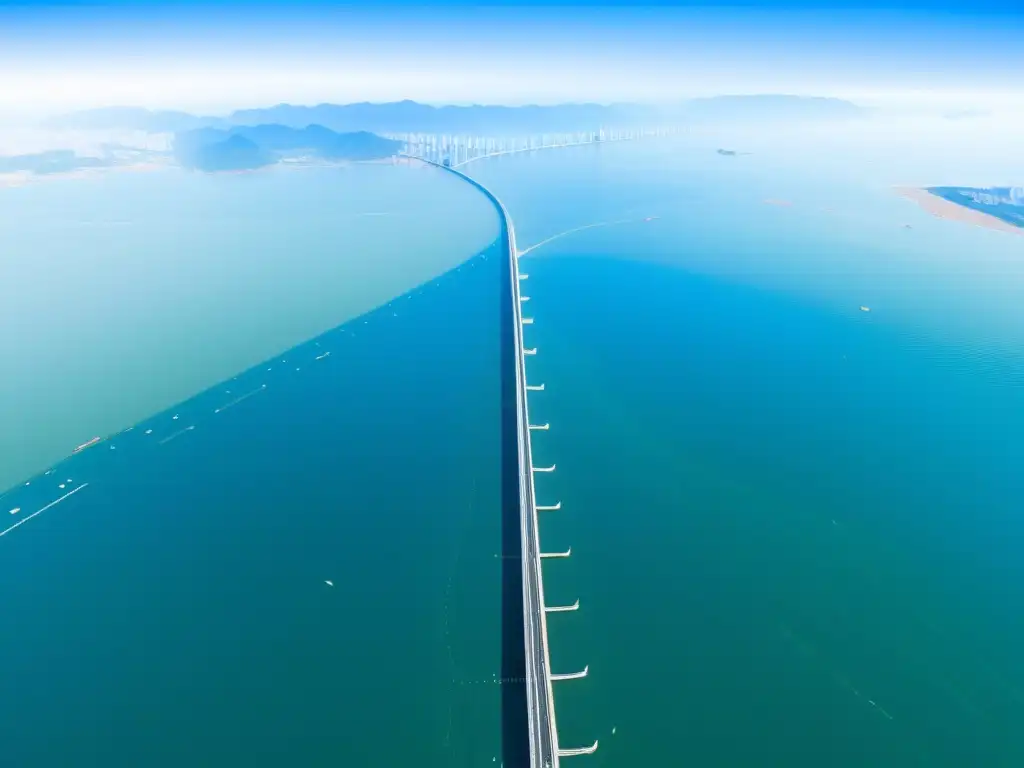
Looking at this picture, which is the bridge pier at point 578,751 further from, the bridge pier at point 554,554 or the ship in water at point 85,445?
the ship in water at point 85,445

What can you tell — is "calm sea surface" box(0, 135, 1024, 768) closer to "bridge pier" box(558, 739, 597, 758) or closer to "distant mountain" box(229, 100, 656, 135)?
"bridge pier" box(558, 739, 597, 758)

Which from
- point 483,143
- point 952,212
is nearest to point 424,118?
point 483,143

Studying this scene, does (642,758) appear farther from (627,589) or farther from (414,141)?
(414,141)

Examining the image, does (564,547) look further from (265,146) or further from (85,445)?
(265,146)

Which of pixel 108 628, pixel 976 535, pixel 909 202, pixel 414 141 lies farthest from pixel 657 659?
pixel 414 141

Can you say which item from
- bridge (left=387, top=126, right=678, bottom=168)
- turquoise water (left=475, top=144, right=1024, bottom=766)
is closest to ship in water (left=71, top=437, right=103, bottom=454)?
turquoise water (left=475, top=144, right=1024, bottom=766)

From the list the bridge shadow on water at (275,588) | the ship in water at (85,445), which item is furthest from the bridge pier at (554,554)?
the ship in water at (85,445)
